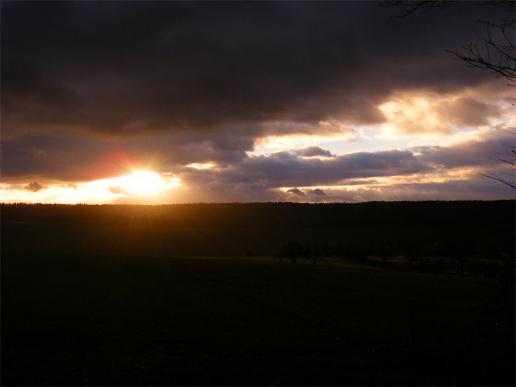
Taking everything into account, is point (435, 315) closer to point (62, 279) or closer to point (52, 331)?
point (52, 331)

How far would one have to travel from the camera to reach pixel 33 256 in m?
46.9

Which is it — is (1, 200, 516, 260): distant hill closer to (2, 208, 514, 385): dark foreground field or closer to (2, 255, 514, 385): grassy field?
(2, 208, 514, 385): dark foreground field

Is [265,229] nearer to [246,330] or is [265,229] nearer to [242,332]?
[246,330]

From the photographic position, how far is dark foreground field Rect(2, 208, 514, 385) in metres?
11.7

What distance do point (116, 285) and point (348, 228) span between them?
128 m

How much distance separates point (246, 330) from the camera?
18.5 meters

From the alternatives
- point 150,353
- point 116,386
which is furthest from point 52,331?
point 116,386

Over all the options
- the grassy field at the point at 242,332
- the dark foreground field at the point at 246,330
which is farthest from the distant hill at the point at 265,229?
the grassy field at the point at 242,332

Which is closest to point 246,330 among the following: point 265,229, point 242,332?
point 242,332

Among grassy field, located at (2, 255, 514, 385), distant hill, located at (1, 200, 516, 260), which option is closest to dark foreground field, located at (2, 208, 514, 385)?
grassy field, located at (2, 255, 514, 385)

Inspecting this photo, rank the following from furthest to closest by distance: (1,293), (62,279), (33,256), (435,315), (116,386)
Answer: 1. (33,256)
2. (62,279)
3. (1,293)
4. (435,315)
5. (116,386)

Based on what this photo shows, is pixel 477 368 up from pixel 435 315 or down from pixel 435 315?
up

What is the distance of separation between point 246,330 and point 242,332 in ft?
1.36

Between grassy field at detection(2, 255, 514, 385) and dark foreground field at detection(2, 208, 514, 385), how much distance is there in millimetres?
49
